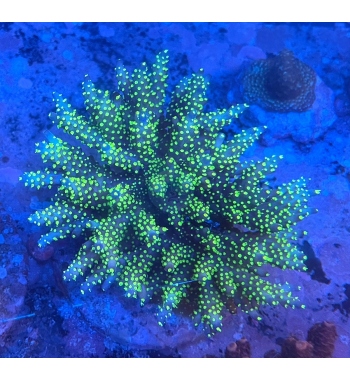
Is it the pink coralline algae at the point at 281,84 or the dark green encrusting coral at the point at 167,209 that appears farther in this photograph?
the pink coralline algae at the point at 281,84

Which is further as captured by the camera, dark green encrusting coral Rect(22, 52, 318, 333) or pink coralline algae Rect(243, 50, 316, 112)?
pink coralline algae Rect(243, 50, 316, 112)

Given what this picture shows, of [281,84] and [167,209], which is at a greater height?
[281,84]

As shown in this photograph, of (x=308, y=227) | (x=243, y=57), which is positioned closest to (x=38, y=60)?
(x=243, y=57)

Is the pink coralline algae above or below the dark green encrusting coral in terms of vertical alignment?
above

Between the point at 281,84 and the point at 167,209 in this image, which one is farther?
the point at 281,84

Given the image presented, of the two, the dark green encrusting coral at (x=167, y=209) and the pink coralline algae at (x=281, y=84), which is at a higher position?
the pink coralline algae at (x=281, y=84)
